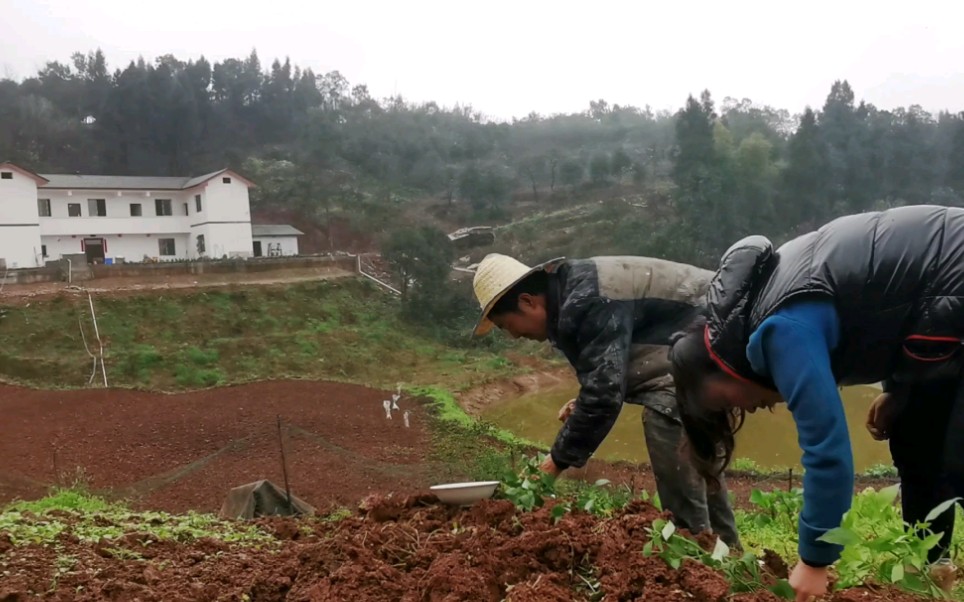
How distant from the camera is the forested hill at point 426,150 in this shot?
30.3 metres

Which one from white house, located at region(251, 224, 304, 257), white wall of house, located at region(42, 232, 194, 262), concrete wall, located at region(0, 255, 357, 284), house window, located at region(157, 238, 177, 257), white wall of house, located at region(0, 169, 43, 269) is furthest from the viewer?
white house, located at region(251, 224, 304, 257)

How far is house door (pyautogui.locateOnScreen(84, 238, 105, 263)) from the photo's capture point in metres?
28.2

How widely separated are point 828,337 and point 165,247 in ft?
102

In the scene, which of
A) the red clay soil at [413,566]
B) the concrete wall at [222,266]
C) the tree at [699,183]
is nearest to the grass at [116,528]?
the red clay soil at [413,566]

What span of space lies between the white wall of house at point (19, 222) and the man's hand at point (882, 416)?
92.8 feet

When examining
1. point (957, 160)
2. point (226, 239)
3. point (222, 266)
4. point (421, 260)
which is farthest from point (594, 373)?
point (957, 160)

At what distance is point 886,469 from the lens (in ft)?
36.6

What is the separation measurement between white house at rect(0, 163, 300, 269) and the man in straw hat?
2743 centimetres

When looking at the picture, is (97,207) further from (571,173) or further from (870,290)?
(870,290)

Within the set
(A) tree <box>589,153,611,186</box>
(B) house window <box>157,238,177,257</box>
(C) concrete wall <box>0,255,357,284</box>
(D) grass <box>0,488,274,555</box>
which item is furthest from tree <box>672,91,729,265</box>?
(D) grass <box>0,488,274,555</box>

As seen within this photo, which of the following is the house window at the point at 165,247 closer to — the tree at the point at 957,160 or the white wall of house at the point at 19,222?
the white wall of house at the point at 19,222

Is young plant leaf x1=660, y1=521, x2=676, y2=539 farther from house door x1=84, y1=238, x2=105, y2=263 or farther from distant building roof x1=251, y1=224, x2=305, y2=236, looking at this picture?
distant building roof x1=251, y1=224, x2=305, y2=236

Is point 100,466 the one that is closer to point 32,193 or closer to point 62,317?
point 62,317

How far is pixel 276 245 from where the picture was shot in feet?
104
